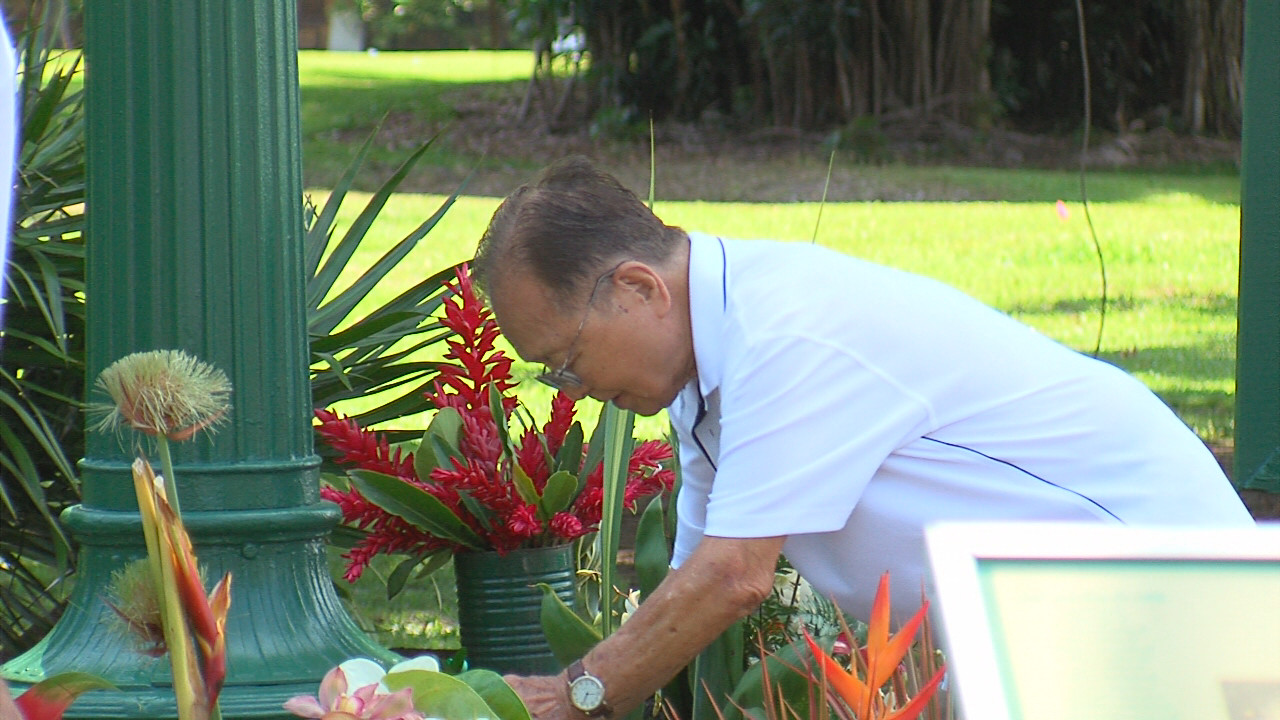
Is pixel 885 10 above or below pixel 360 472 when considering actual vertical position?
above

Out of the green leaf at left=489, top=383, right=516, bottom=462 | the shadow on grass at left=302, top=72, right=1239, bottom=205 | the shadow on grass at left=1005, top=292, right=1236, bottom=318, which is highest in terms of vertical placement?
the green leaf at left=489, top=383, right=516, bottom=462

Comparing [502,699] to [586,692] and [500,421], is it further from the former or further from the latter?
[500,421]

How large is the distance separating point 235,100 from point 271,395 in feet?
1.27

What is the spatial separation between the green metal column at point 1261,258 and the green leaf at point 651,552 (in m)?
1.86

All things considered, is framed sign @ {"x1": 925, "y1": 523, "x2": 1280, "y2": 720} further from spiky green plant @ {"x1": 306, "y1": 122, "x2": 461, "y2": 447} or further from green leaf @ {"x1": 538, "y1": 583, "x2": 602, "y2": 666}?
spiky green plant @ {"x1": 306, "y1": 122, "x2": 461, "y2": 447}

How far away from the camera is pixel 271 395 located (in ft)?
7.35

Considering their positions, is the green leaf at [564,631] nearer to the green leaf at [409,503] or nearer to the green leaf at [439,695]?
the green leaf at [409,503]

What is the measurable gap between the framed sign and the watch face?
4.40 feet

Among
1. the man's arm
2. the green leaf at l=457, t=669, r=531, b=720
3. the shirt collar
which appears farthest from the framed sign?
the shirt collar

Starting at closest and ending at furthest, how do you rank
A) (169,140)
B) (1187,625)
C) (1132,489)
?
(1187,625)
(169,140)
(1132,489)

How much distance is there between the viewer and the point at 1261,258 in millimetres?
3977

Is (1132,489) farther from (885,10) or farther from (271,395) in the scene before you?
(885,10)

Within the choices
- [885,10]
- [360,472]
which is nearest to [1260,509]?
[360,472]

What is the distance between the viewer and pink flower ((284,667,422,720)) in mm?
1327
